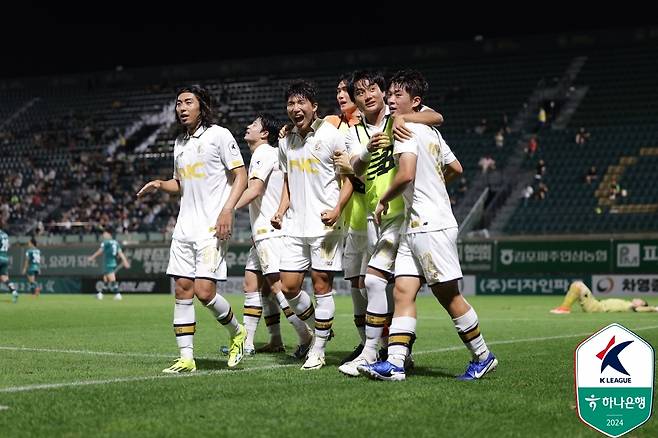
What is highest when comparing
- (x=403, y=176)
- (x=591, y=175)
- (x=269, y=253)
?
(x=591, y=175)

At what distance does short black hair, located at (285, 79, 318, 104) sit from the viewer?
9.11 m

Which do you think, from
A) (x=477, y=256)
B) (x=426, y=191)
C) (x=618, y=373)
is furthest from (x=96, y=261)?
(x=618, y=373)

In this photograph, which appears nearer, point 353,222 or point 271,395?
point 271,395

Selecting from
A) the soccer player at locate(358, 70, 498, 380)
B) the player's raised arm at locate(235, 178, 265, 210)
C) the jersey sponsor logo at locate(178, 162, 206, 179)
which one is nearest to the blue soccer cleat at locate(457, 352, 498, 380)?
the soccer player at locate(358, 70, 498, 380)

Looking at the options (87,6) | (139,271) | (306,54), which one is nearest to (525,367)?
(139,271)

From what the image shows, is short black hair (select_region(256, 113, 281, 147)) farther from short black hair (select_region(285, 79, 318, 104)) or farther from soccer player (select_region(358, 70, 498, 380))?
soccer player (select_region(358, 70, 498, 380))

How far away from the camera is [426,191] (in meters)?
7.77

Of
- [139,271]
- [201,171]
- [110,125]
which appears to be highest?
[110,125]

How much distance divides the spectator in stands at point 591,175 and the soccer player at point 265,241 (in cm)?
2475

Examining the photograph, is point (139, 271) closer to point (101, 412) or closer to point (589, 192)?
point (589, 192)

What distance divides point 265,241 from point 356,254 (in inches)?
68.9

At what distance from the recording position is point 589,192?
33562mm

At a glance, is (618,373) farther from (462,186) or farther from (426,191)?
(462,186)

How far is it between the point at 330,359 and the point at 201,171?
2.31 m
